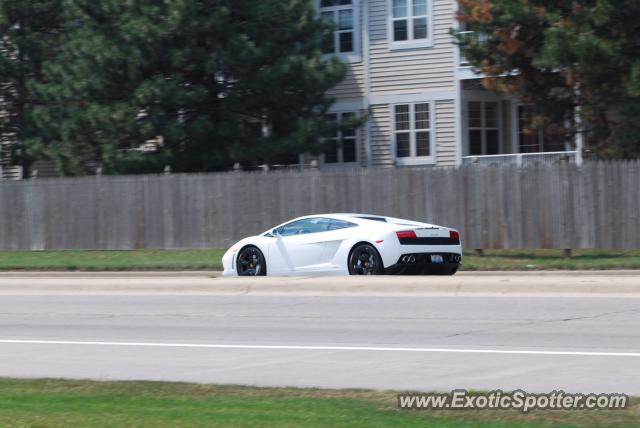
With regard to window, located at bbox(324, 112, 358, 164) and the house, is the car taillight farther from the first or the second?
window, located at bbox(324, 112, 358, 164)

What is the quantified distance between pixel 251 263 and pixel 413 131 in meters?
14.6

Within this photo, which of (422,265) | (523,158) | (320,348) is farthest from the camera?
(523,158)

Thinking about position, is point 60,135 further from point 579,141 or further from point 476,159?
point 579,141

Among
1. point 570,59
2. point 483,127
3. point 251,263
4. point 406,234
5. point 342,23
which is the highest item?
point 342,23

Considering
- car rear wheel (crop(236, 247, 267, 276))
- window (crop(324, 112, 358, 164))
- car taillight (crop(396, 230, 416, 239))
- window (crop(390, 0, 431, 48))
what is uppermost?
window (crop(390, 0, 431, 48))

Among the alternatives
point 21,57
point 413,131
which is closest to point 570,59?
point 413,131

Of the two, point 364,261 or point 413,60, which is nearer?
point 364,261

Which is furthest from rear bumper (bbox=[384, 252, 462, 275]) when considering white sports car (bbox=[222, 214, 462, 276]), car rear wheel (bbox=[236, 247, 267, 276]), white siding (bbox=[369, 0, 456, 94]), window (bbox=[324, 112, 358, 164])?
window (bbox=[324, 112, 358, 164])

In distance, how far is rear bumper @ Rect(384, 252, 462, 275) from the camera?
1994cm

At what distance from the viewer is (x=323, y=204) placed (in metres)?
30.2

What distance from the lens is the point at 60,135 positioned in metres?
34.4

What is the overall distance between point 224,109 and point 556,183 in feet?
36.7

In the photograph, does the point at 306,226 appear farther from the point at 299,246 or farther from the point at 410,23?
the point at 410,23

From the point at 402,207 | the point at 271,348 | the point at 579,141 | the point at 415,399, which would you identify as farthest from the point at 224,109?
the point at 415,399
